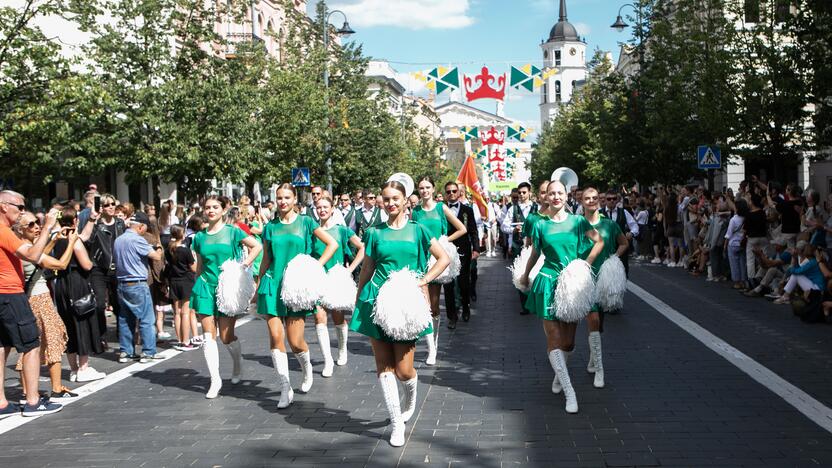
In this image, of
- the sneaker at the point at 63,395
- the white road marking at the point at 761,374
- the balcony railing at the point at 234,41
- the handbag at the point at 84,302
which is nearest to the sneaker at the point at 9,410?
the sneaker at the point at 63,395

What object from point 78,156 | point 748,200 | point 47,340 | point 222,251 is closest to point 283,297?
point 222,251

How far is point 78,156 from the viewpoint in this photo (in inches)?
949

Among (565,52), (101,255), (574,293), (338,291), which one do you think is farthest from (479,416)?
(565,52)

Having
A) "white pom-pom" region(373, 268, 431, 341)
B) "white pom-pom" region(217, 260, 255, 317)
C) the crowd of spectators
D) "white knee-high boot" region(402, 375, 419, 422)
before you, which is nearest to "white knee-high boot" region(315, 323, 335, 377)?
"white pom-pom" region(217, 260, 255, 317)

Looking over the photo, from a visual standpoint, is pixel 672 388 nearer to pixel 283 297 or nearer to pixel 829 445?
pixel 829 445

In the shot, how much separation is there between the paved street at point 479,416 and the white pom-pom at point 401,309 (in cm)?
79

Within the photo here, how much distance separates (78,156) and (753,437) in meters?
20.7

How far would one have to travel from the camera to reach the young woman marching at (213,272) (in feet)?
28.3

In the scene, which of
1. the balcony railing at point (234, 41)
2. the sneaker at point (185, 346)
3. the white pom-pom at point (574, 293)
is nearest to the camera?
the white pom-pom at point (574, 293)

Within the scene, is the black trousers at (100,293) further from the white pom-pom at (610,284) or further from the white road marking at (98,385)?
the white pom-pom at (610,284)

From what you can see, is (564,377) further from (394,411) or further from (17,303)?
(17,303)

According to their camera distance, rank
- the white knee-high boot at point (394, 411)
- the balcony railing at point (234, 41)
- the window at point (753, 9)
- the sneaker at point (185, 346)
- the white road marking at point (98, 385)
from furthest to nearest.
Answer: the balcony railing at point (234, 41) → the window at point (753, 9) → the sneaker at point (185, 346) → the white road marking at point (98, 385) → the white knee-high boot at point (394, 411)

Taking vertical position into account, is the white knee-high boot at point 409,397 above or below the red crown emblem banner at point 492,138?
below

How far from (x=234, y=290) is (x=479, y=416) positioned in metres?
2.40
